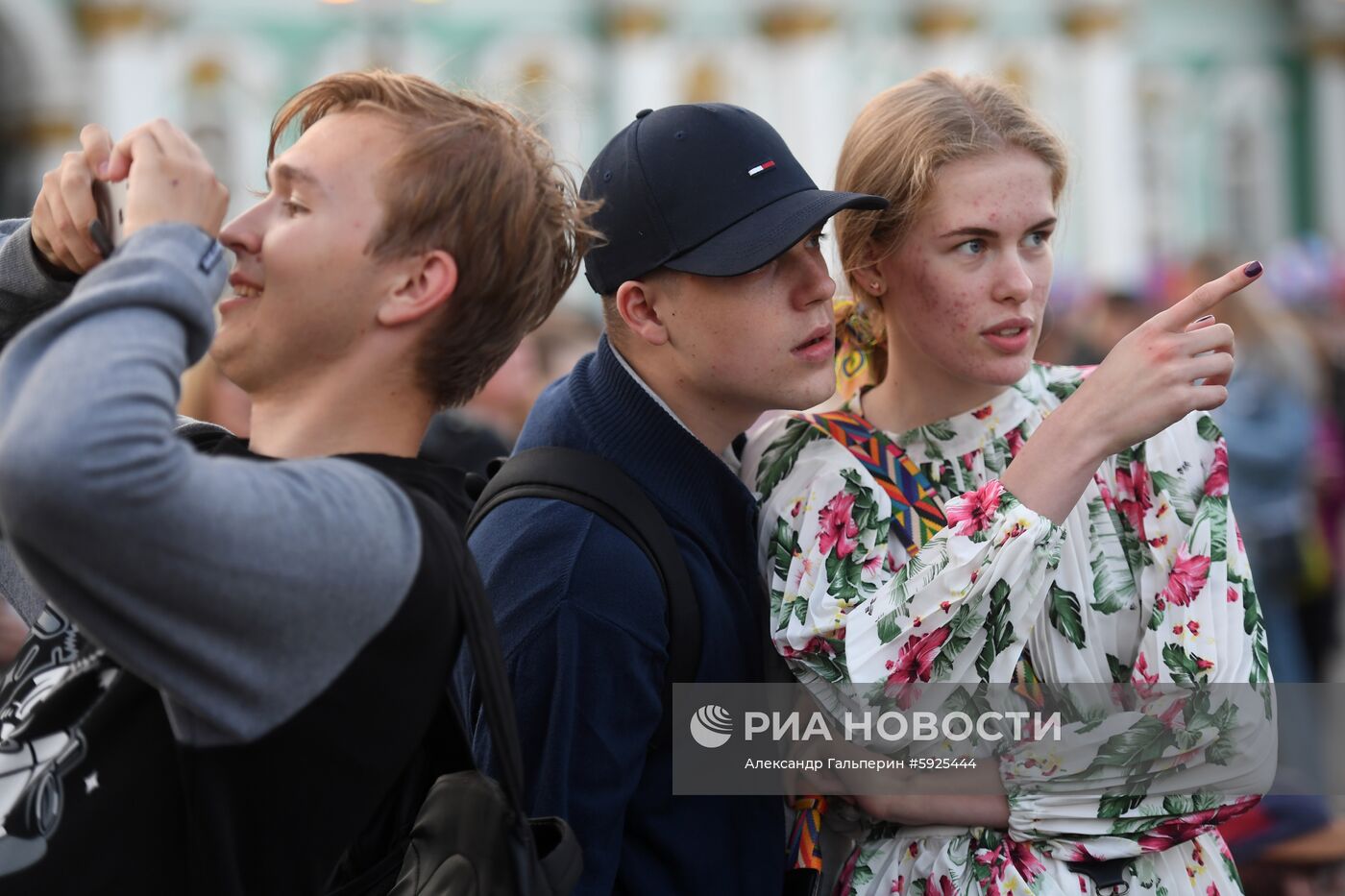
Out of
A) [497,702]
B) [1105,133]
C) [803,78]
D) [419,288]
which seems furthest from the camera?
[1105,133]

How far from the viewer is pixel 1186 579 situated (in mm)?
2021

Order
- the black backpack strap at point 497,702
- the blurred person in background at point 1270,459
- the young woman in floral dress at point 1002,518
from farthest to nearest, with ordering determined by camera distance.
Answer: the blurred person in background at point 1270,459
the young woman in floral dress at point 1002,518
the black backpack strap at point 497,702

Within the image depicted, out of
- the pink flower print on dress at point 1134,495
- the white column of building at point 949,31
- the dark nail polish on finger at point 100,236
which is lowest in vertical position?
the pink flower print on dress at point 1134,495

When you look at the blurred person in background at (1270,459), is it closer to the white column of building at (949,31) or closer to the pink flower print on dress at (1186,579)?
the pink flower print on dress at (1186,579)

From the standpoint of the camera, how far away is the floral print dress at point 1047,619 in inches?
74.6

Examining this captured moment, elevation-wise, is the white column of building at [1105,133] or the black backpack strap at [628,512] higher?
the white column of building at [1105,133]

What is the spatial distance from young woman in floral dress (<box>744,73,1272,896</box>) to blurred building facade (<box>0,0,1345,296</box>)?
12131mm

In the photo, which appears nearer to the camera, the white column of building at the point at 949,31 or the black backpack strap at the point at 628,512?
the black backpack strap at the point at 628,512

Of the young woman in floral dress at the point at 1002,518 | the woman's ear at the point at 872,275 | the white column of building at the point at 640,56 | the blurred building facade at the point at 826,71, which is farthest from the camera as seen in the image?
the white column of building at the point at 640,56

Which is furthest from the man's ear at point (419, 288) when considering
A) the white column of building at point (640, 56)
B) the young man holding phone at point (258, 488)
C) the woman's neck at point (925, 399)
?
the white column of building at point (640, 56)

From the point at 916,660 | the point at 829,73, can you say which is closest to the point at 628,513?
the point at 916,660

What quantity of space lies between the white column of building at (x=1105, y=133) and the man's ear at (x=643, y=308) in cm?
1701

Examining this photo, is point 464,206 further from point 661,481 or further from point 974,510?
point 974,510

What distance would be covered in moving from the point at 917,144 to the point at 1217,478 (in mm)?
636
